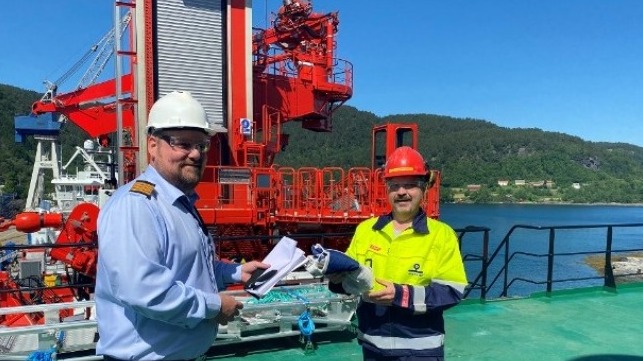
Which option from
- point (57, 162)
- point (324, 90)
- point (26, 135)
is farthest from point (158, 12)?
point (57, 162)

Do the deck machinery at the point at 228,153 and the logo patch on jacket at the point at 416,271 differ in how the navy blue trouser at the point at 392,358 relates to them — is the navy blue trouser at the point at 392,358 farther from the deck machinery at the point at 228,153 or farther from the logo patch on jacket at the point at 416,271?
the deck machinery at the point at 228,153

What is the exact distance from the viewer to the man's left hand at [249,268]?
1926 millimetres

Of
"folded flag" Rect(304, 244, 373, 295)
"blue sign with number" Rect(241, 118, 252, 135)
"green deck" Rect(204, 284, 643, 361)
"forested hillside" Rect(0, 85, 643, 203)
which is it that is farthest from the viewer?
"forested hillside" Rect(0, 85, 643, 203)

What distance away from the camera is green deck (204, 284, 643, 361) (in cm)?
431

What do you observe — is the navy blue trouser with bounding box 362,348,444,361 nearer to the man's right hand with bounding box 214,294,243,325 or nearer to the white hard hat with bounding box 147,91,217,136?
the man's right hand with bounding box 214,294,243,325

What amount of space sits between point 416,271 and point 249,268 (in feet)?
2.51

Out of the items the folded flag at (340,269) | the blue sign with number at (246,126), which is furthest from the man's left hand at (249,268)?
the blue sign with number at (246,126)

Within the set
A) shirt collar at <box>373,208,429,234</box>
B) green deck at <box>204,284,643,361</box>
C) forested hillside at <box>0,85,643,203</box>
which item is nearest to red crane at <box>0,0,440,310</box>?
green deck at <box>204,284,643,361</box>

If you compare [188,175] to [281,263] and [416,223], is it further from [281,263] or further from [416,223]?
[416,223]

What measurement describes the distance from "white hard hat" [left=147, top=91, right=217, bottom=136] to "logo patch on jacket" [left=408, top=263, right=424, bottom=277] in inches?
44.0

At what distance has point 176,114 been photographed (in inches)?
65.4

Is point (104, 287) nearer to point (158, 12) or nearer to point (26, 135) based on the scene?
point (158, 12)

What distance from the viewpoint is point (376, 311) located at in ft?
7.06

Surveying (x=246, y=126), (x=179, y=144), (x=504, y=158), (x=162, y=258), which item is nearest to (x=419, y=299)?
(x=162, y=258)
